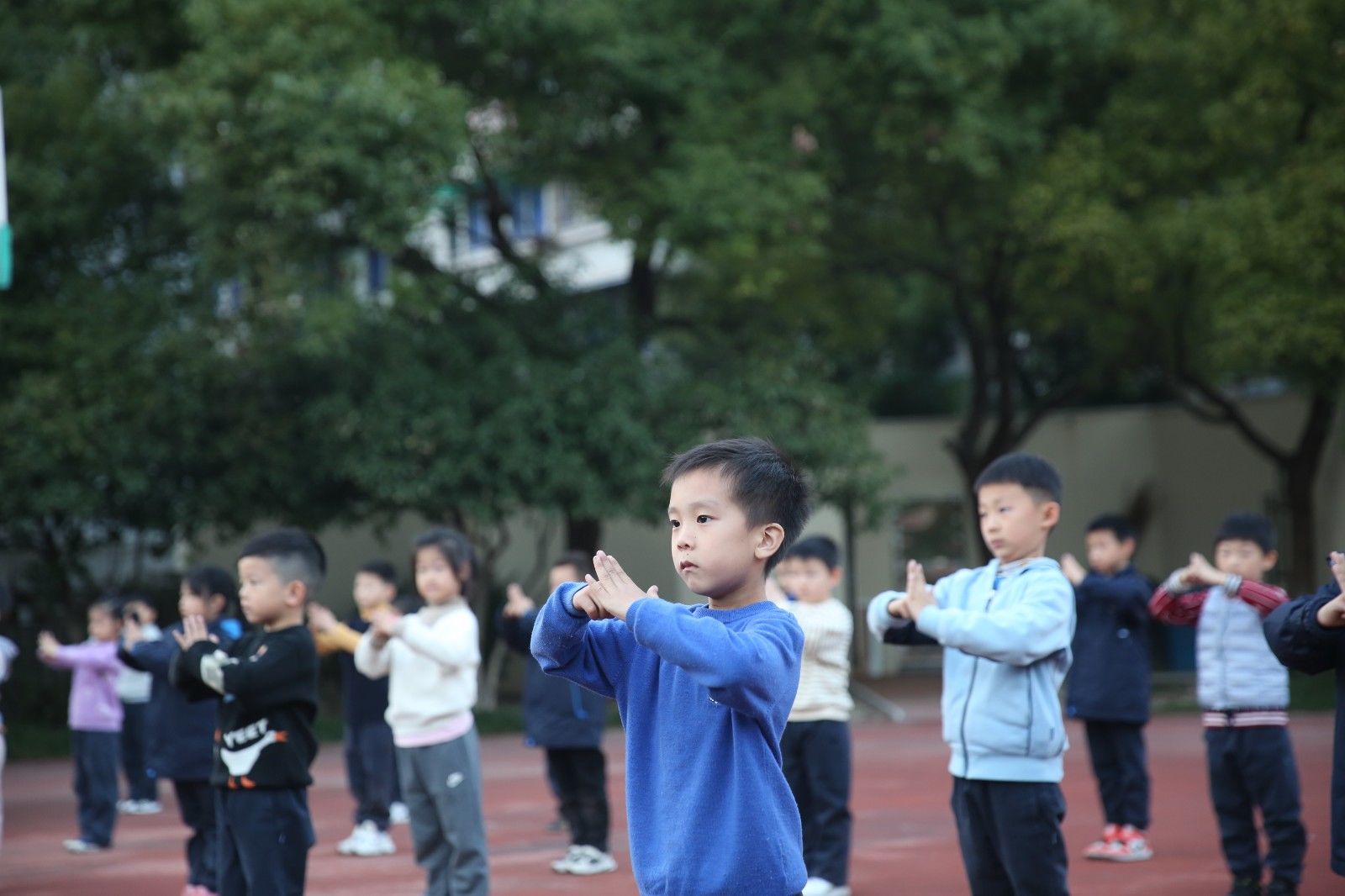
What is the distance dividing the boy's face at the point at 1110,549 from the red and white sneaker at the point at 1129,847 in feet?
4.54

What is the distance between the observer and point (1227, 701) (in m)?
7.04

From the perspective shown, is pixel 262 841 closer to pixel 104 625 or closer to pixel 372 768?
pixel 372 768

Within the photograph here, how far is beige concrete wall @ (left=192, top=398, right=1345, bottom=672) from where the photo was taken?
74.6ft

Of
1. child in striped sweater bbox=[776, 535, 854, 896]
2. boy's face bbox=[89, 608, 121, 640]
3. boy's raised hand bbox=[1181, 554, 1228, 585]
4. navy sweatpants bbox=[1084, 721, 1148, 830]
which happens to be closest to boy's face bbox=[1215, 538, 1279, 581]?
boy's raised hand bbox=[1181, 554, 1228, 585]

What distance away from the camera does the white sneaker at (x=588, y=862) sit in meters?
Result: 8.27

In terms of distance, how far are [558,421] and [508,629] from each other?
25.7ft

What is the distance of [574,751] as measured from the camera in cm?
855

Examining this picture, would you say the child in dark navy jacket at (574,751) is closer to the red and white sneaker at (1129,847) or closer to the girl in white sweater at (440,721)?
the girl in white sweater at (440,721)

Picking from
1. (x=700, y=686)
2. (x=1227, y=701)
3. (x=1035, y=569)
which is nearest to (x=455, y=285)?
(x=1227, y=701)

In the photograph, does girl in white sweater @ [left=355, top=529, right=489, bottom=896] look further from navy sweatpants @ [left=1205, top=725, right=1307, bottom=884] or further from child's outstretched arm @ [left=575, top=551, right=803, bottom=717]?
child's outstretched arm @ [left=575, top=551, right=803, bottom=717]

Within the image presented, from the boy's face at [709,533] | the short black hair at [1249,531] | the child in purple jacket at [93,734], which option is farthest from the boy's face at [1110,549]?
the child in purple jacket at [93,734]

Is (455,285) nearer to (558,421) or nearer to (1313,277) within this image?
(558,421)

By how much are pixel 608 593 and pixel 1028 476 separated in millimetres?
2496

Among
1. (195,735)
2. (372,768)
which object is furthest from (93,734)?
(195,735)
